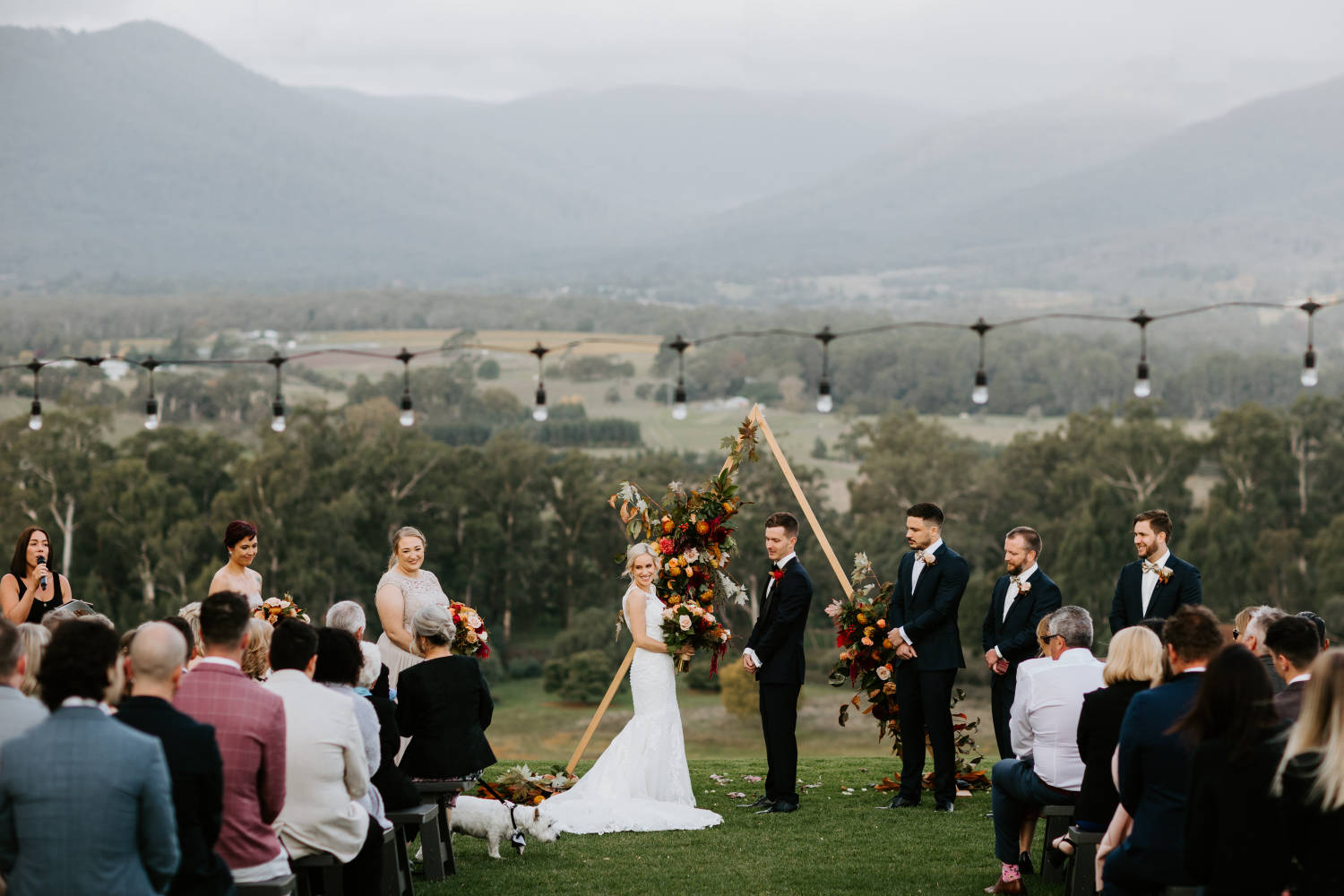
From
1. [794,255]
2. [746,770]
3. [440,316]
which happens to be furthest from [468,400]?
[794,255]

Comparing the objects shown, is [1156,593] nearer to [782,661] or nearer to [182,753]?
[782,661]

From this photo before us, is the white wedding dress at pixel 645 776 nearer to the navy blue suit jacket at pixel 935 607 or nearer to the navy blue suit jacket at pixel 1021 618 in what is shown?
the navy blue suit jacket at pixel 935 607

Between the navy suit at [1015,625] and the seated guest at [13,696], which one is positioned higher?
the seated guest at [13,696]

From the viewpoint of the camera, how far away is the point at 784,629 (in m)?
8.74

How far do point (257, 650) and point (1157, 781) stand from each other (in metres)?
3.43

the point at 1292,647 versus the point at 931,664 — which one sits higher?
the point at 1292,647

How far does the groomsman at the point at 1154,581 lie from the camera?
26.8 ft

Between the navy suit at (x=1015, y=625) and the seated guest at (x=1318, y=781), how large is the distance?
4.00m

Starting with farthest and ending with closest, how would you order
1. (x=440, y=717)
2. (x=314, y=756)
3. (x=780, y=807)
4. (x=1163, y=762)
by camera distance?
(x=780, y=807)
(x=440, y=717)
(x=314, y=756)
(x=1163, y=762)

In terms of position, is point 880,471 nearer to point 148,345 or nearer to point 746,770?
point 746,770

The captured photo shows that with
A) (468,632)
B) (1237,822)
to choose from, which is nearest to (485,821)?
(468,632)

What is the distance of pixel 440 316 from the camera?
129250 mm

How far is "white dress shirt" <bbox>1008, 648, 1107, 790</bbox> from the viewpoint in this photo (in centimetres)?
640

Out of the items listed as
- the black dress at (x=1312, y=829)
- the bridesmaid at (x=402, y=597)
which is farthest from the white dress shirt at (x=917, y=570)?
the black dress at (x=1312, y=829)
